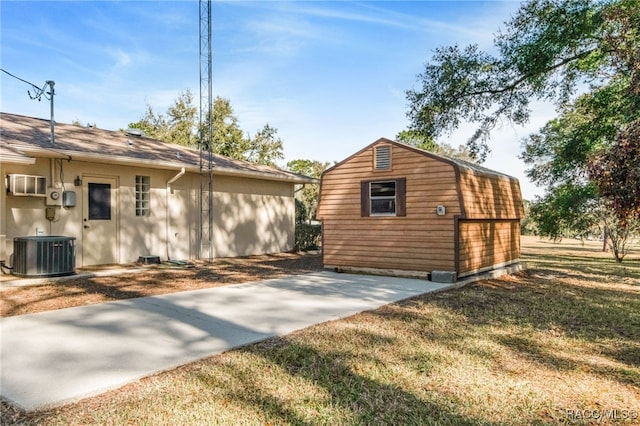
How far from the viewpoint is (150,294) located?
258 inches

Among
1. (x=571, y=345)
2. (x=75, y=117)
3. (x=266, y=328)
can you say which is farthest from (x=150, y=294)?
(x=75, y=117)

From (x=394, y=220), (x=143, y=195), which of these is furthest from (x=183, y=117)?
(x=394, y=220)

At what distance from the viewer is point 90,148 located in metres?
9.38

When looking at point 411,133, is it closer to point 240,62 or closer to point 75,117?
point 240,62

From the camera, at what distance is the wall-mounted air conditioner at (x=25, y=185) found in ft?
25.8

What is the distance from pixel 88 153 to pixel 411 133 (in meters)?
8.44

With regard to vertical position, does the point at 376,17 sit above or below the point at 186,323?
above

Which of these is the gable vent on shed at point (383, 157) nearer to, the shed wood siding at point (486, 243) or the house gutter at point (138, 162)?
the shed wood siding at point (486, 243)

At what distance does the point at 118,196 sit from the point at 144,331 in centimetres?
657

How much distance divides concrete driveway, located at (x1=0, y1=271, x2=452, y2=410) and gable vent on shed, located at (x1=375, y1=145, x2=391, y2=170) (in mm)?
2867

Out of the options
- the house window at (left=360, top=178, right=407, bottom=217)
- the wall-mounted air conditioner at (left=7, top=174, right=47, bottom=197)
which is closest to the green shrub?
the house window at (left=360, top=178, right=407, bottom=217)

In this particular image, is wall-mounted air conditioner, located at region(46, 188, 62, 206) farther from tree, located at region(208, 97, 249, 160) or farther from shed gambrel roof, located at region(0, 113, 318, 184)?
tree, located at region(208, 97, 249, 160)

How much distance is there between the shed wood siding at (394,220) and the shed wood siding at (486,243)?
48 centimetres

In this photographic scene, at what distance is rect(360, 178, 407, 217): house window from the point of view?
8.73 metres
